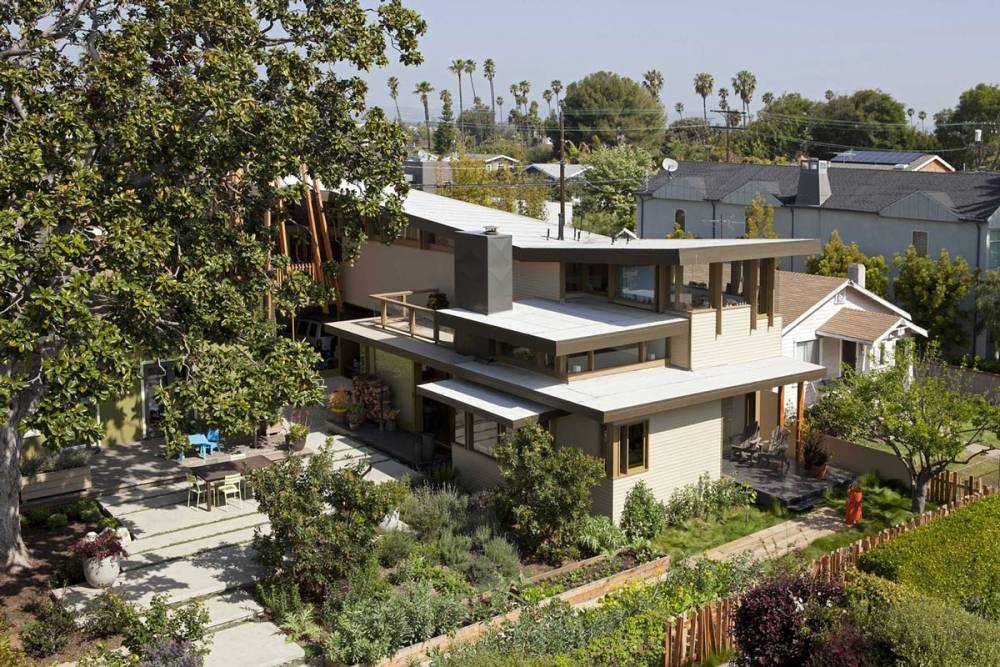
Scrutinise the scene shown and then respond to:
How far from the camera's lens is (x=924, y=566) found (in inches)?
655

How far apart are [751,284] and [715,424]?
3.50 m

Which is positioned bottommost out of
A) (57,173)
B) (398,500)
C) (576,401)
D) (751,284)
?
(398,500)

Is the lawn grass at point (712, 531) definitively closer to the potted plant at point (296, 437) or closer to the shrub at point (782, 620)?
the shrub at point (782, 620)

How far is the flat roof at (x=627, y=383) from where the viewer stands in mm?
20031

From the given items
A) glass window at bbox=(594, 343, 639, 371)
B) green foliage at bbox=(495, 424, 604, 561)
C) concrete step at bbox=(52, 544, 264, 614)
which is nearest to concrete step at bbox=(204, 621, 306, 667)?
concrete step at bbox=(52, 544, 264, 614)

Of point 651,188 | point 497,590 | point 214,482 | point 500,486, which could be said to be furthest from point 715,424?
point 651,188

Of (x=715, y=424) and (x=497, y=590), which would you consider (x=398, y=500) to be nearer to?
(x=497, y=590)

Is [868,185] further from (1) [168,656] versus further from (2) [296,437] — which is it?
(1) [168,656]

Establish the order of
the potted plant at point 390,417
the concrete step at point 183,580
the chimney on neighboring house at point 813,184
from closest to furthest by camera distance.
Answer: the concrete step at point 183,580
the potted plant at point 390,417
the chimney on neighboring house at point 813,184

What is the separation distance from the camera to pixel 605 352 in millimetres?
21906

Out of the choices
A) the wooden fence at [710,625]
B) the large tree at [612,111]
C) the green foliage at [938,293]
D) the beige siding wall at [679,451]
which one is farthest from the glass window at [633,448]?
the large tree at [612,111]

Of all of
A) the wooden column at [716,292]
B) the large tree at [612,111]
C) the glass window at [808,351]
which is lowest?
the glass window at [808,351]

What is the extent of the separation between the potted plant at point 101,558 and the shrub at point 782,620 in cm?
1081

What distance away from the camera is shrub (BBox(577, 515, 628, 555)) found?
19438mm
